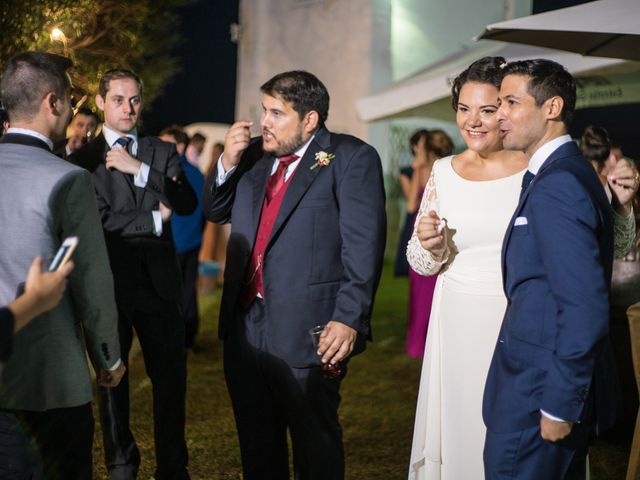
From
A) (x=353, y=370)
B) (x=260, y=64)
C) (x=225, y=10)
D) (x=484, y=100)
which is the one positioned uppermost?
(x=225, y=10)

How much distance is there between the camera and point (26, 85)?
256cm

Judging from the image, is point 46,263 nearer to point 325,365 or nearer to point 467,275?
point 325,365

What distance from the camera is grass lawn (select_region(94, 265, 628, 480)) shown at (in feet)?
14.8

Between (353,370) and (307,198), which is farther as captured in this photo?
(353,370)

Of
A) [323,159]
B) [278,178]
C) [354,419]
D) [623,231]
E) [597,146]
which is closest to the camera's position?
[623,231]

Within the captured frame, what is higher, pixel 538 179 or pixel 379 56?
pixel 379 56

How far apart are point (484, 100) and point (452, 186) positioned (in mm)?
379

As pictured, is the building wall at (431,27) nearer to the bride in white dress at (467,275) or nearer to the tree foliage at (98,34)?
the tree foliage at (98,34)

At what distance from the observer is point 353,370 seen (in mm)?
6789

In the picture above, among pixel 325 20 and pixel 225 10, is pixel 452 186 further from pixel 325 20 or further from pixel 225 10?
pixel 225 10

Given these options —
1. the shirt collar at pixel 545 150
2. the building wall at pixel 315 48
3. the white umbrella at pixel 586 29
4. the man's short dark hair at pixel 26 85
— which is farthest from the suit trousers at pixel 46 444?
the building wall at pixel 315 48

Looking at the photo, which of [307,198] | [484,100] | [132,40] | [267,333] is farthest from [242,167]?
[132,40]

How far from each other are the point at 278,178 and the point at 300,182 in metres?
0.16

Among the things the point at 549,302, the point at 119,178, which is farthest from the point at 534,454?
the point at 119,178
